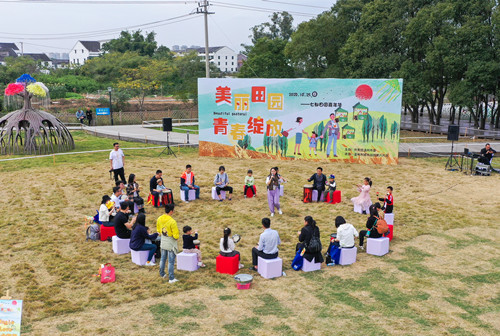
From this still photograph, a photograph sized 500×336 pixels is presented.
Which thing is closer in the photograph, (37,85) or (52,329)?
(52,329)

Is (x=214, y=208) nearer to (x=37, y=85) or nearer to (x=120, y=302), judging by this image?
(x=120, y=302)

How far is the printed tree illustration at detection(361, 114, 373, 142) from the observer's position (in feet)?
72.2

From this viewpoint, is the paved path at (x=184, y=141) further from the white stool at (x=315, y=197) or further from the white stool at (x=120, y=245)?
the white stool at (x=120, y=245)

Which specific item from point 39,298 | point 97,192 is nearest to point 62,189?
point 97,192

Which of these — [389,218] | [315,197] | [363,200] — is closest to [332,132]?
[315,197]

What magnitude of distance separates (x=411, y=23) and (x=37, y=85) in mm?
27432

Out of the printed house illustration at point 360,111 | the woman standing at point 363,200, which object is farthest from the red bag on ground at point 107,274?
the printed house illustration at point 360,111

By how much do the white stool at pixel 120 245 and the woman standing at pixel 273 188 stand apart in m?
4.82

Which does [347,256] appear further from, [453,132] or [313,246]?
[453,132]

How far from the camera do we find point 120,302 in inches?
326

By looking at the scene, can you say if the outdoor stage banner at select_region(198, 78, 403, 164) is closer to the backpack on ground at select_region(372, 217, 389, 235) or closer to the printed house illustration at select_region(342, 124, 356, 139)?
the printed house illustration at select_region(342, 124, 356, 139)

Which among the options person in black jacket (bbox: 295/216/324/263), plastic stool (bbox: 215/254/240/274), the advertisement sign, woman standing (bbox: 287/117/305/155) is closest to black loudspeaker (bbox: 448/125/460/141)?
woman standing (bbox: 287/117/305/155)

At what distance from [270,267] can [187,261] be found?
1.94 m

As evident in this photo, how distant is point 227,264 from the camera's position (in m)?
9.52
